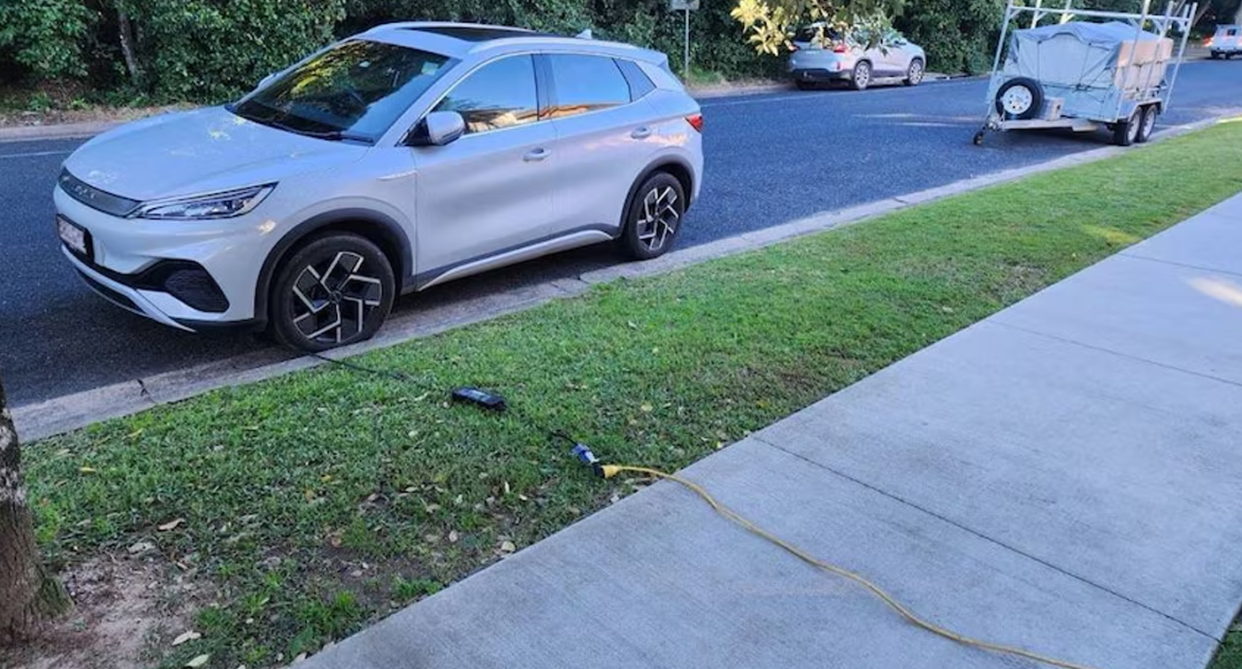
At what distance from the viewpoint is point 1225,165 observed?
1177 centimetres

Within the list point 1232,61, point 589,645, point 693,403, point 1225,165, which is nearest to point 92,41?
point 693,403

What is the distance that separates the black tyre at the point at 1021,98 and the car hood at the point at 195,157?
11.8m

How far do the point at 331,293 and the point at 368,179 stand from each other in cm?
66

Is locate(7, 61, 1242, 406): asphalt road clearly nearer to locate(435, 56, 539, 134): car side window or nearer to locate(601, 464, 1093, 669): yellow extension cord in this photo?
locate(435, 56, 539, 134): car side window

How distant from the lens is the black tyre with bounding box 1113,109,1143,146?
14.4m

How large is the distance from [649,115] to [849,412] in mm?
3207

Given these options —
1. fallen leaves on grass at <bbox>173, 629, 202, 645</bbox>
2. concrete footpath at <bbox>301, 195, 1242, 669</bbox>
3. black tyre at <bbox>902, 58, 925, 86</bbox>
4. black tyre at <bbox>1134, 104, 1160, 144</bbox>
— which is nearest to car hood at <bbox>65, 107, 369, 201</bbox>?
fallen leaves on grass at <bbox>173, 629, 202, 645</bbox>

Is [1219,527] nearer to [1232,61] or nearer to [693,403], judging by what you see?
[693,403]

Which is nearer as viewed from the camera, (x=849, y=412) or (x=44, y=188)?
(x=849, y=412)

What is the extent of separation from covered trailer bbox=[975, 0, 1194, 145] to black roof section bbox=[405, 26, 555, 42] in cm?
998

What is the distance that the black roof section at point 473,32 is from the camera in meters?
6.10

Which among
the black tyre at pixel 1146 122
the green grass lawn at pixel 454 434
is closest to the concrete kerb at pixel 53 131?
the green grass lawn at pixel 454 434

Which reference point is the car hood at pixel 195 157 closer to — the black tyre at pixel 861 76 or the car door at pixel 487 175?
the car door at pixel 487 175

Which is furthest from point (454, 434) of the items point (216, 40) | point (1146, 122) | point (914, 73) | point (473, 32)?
point (914, 73)
